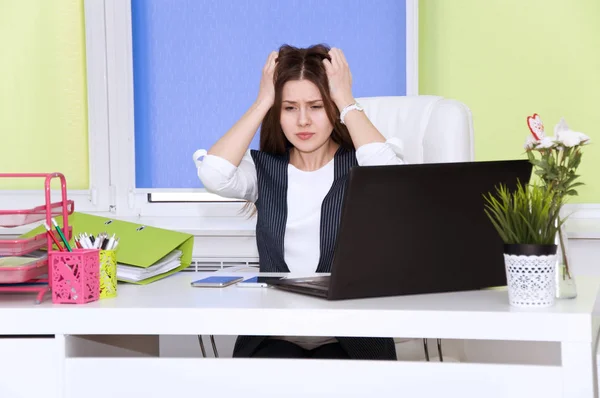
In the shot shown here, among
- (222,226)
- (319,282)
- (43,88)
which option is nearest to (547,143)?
(319,282)

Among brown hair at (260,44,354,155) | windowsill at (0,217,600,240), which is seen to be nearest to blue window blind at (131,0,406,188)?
windowsill at (0,217,600,240)

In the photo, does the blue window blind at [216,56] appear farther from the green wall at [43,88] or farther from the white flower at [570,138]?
the white flower at [570,138]

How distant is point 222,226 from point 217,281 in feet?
4.63

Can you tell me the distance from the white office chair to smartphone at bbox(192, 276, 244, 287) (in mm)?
601

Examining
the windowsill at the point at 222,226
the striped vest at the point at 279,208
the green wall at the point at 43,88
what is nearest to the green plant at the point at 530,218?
A: the striped vest at the point at 279,208

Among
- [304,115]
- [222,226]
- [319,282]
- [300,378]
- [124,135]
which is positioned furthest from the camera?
[124,135]

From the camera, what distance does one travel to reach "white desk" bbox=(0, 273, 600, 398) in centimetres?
112

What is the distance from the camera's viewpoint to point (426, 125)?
202 cm

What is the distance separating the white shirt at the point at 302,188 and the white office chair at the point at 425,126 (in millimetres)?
132

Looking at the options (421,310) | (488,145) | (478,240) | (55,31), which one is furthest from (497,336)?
(55,31)

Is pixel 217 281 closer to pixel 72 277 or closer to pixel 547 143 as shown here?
pixel 72 277

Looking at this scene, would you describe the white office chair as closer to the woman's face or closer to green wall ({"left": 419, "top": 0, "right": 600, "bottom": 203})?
the woman's face

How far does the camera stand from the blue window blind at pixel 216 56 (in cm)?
285

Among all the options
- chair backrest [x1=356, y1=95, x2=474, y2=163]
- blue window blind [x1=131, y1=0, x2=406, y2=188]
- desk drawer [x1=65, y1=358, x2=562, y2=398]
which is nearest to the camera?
desk drawer [x1=65, y1=358, x2=562, y2=398]
